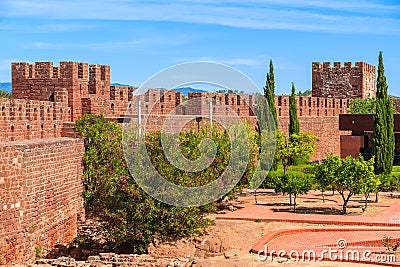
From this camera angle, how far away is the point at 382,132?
2877 centimetres

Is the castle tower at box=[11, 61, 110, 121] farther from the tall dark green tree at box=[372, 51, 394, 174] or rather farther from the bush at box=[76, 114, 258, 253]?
the tall dark green tree at box=[372, 51, 394, 174]

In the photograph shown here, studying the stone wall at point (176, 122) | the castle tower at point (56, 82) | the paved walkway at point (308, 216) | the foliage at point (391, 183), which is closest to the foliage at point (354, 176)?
the paved walkway at point (308, 216)

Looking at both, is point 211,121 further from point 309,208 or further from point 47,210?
point 47,210

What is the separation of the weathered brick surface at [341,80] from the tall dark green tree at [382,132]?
16.7 metres

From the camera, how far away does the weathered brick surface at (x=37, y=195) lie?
1454 centimetres

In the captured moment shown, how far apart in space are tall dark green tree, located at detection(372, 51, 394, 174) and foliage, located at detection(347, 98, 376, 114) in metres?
13.2

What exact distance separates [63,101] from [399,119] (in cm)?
1883

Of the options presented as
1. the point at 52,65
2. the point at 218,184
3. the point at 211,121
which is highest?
the point at 52,65

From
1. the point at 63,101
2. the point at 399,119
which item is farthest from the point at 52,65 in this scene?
the point at 399,119

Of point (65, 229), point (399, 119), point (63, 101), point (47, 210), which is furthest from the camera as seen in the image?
point (399, 119)

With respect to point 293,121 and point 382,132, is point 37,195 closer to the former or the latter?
point 382,132

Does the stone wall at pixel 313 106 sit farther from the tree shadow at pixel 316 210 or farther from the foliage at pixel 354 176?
the foliage at pixel 354 176

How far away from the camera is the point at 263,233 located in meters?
17.9

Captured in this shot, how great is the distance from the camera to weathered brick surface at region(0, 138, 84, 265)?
572 inches
